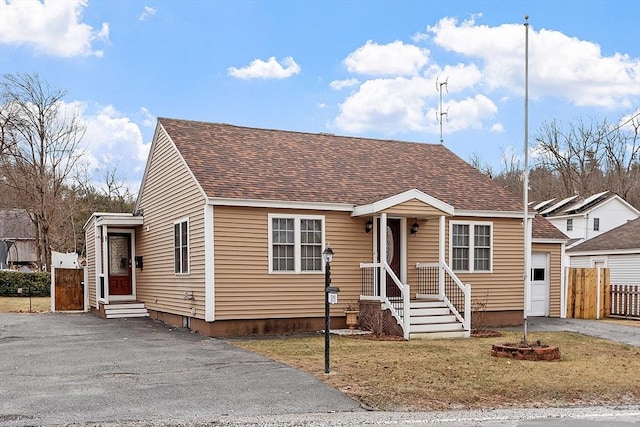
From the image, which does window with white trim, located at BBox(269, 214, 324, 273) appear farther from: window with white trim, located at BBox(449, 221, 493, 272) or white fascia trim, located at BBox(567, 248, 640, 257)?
white fascia trim, located at BBox(567, 248, 640, 257)

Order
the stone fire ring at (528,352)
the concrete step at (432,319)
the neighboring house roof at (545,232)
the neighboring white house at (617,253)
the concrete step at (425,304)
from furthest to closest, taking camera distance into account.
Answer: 1. the neighboring white house at (617,253)
2. the neighboring house roof at (545,232)
3. the concrete step at (425,304)
4. the concrete step at (432,319)
5. the stone fire ring at (528,352)

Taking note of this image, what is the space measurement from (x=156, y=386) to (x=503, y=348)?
638cm

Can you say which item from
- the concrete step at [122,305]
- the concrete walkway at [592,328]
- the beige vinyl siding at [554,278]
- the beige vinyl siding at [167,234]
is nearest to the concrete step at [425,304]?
the concrete walkway at [592,328]

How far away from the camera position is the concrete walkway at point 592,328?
1570cm

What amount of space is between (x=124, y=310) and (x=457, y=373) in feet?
40.0

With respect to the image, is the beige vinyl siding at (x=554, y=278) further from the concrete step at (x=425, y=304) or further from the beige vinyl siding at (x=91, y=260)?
the beige vinyl siding at (x=91, y=260)

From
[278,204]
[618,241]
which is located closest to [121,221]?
[278,204]

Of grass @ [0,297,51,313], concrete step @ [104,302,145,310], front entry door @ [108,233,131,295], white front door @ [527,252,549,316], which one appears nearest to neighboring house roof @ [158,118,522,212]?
white front door @ [527,252,549,316]

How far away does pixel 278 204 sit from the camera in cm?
1557

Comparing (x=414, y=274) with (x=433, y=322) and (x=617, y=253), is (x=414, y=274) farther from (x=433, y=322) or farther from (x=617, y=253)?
(x=617, y=253)

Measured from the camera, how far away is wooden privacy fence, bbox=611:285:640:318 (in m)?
20.7

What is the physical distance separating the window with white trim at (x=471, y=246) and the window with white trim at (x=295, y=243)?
3.91 m

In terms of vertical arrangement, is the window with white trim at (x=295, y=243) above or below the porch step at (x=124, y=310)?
above

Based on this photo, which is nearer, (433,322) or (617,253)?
(433,322)
